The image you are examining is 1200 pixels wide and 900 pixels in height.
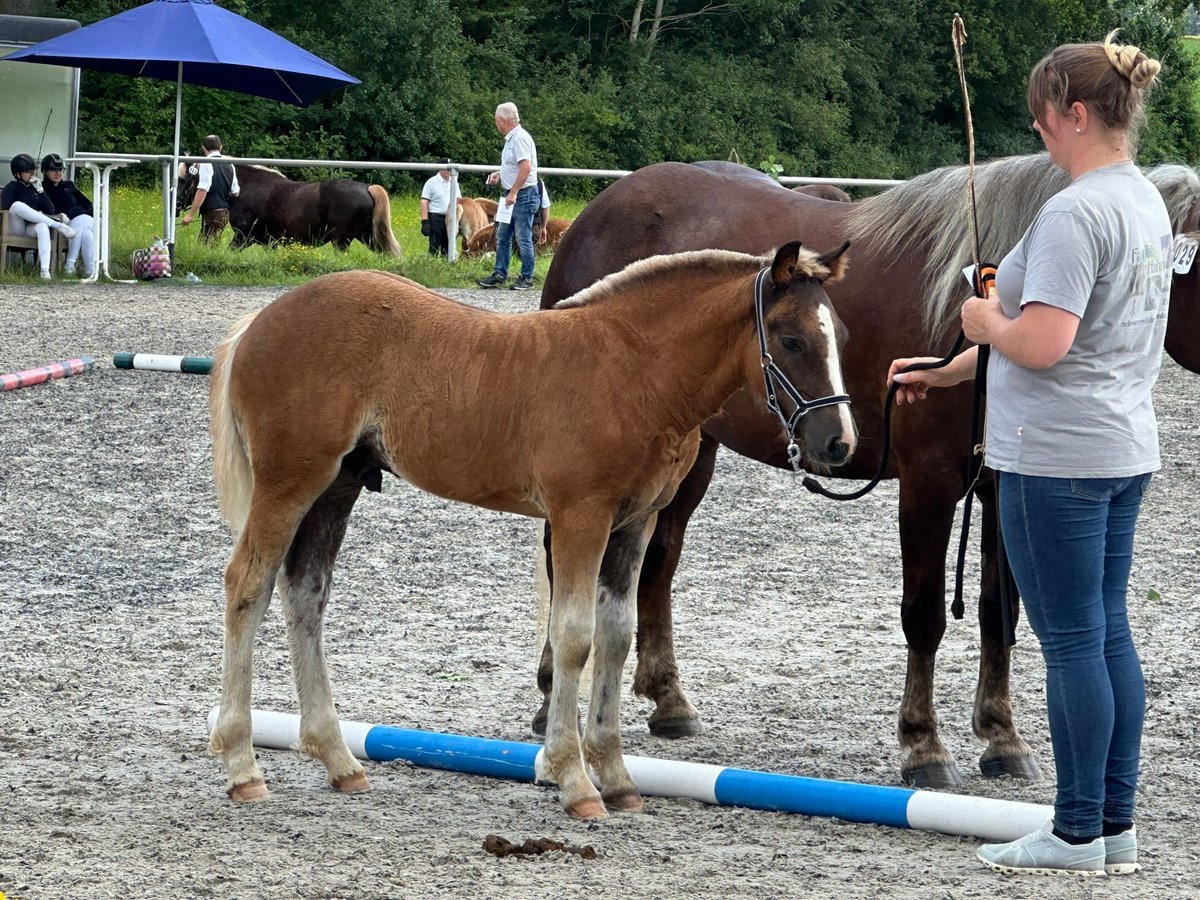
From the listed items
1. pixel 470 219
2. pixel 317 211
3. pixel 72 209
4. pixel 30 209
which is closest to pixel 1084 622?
pixel 30 209

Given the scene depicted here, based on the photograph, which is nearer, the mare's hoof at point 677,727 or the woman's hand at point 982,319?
the woman's hand at point 982,319

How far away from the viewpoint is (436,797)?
432 cm

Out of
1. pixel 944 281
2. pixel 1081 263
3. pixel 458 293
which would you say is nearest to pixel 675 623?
pixel 944 281

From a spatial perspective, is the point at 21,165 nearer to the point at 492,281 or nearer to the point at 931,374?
the point at 492,281

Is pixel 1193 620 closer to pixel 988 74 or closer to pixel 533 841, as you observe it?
pixel 533 841

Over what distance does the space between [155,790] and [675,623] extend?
2.60m

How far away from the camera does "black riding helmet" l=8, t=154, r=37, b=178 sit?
652 inches

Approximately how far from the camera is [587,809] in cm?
414

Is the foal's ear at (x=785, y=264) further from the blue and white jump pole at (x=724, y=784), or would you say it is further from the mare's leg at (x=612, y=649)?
the blue and white jump pole at (x=724, y=784)

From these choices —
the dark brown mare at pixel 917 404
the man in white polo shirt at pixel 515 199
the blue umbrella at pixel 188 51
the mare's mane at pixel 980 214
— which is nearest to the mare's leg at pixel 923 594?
the dark brown mare at pixel 917 404

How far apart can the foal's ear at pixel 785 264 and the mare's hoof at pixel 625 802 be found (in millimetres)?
1504

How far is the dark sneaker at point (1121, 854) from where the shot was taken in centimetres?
368

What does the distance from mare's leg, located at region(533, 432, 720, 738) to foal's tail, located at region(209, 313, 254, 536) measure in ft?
3.42

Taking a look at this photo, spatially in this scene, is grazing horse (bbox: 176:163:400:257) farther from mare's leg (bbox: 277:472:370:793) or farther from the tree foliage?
mare's leg (bbox: 277:472:370:793)
